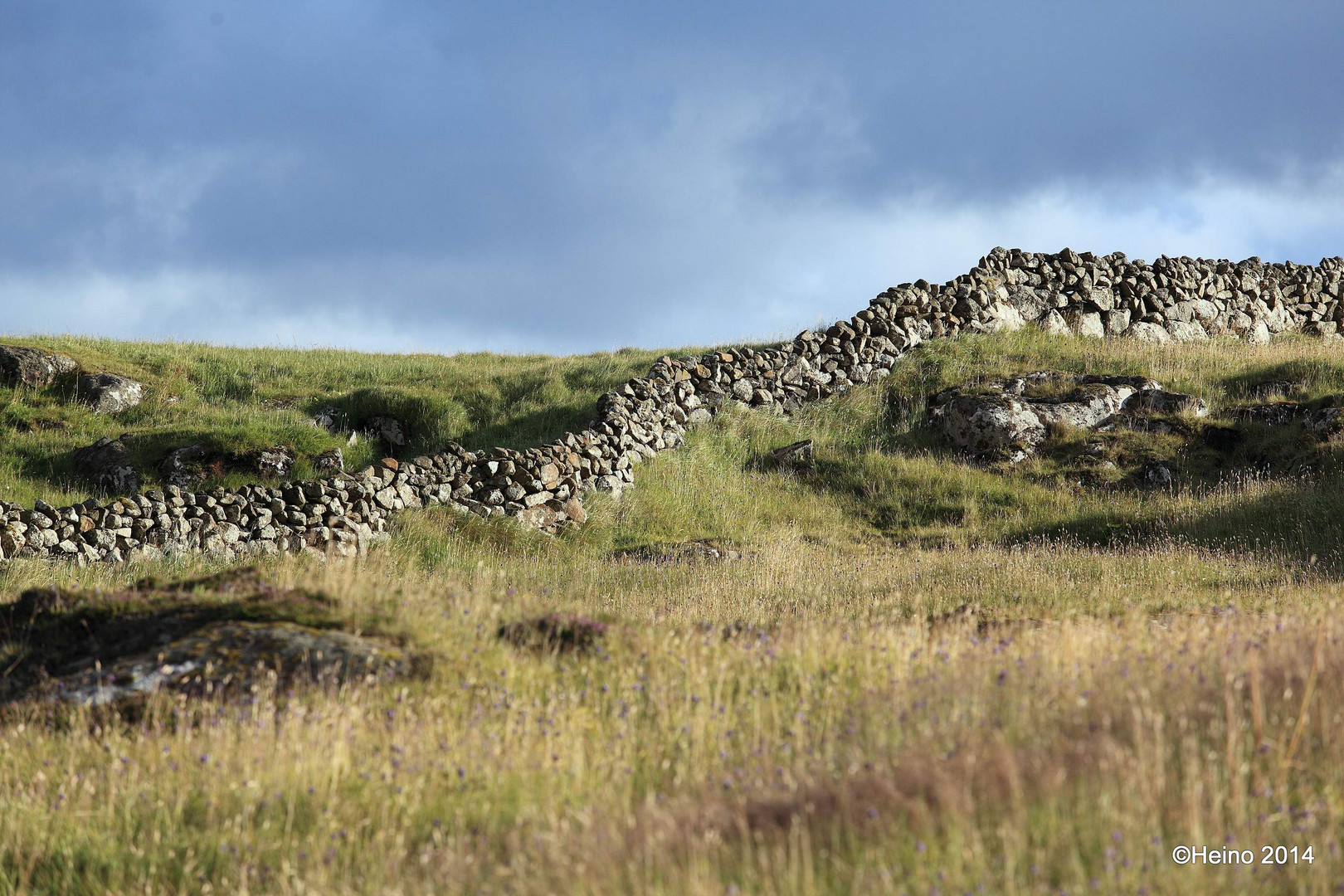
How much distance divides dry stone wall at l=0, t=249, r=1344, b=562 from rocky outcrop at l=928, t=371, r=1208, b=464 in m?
2.77

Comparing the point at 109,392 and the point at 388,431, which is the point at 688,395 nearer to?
the point at 388,431

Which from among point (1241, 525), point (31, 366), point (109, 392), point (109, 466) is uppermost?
point (31, 366)

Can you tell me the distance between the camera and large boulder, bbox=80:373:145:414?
61.3 feet

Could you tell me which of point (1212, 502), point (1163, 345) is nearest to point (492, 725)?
point (1212, 502)

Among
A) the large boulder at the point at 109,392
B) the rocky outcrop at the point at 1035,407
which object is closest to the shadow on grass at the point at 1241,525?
the rocky outcrop at the point at 1035,407

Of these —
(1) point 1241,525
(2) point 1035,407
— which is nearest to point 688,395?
(2) point 1035,407

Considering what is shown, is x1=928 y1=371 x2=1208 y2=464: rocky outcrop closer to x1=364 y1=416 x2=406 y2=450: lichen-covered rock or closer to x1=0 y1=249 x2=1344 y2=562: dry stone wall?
x1=0 y1=249 x2=1344 y2=562: dry stone wall

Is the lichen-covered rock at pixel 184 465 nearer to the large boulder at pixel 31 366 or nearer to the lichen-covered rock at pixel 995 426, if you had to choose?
the large boulder at pixel 31 366

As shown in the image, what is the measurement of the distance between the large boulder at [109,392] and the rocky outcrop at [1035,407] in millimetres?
15562

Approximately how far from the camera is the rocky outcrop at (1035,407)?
17.6 m

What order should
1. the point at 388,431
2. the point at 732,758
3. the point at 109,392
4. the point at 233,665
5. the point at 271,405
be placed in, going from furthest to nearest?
1. the point at 271,405
2. the point at 109,392
3. the point at 388,431
4. the point at 233,665
5. the point at 732,758

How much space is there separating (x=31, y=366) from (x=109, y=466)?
18.1 feet

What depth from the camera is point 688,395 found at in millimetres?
18938

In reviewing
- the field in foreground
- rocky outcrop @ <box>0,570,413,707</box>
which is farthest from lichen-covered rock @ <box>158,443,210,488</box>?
rocky outcrop @ <box>0,570,413,707</box>
